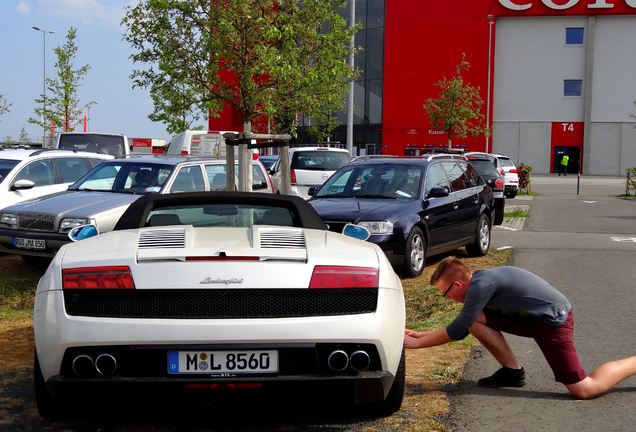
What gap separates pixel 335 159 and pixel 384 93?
140ft

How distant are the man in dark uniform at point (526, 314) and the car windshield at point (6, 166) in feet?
33.8

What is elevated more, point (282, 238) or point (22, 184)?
point (282, 238)

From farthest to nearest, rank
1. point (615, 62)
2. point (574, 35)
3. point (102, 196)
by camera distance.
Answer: point (574, 35), point (615, 62), point (102, 196)

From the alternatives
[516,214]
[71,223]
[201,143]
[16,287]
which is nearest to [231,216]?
[71,223]

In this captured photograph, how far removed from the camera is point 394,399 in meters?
4.61

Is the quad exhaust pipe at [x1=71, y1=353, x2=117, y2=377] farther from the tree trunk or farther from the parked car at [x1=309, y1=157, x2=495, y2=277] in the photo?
the tree trunk

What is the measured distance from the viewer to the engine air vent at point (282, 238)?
14.3 ft

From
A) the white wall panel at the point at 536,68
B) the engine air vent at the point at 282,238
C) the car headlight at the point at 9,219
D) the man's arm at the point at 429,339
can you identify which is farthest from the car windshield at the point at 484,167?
the white wall panel at the point at 536,68

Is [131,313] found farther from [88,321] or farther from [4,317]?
[4,317]

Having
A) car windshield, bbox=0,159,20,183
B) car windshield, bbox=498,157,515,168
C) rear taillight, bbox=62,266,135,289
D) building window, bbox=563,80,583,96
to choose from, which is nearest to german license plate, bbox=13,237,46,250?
car windshield, bbox=0,159,20,183

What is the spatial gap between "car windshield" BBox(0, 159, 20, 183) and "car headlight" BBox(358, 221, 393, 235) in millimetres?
6580

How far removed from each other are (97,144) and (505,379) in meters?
17.9

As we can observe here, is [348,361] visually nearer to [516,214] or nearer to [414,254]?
[414,254]

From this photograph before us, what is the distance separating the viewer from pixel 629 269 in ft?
37.4
